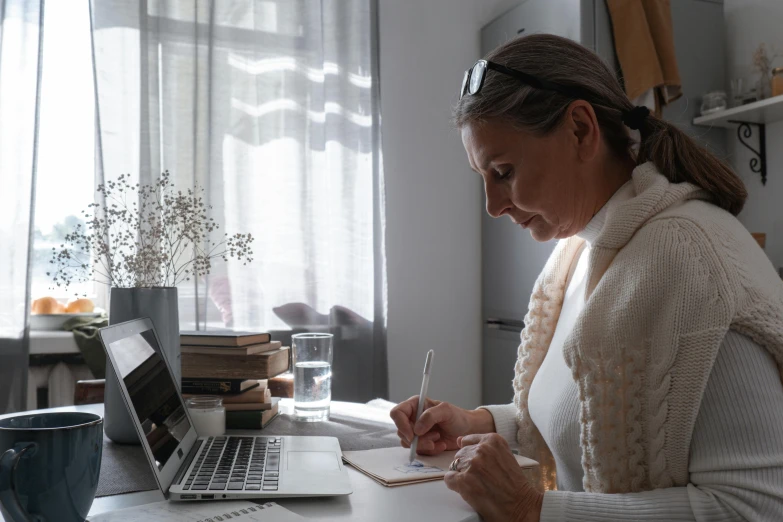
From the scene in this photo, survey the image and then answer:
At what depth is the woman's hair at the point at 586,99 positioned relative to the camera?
3.29 ft

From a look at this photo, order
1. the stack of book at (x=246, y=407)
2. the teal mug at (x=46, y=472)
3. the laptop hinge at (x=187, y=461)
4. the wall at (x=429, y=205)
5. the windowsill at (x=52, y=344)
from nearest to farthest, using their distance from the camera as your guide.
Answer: the teal mug at (x=46, y=472), the laptop hinge at (x=187, y=461), the stack of book at (x=246, y=407), the windowsill at (x=52, y=344), the wall at (x=429, y=205)

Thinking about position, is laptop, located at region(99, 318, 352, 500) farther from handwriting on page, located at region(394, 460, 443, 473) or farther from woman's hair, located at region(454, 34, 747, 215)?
woman's hair, located at region(454, 34, 747, 215)

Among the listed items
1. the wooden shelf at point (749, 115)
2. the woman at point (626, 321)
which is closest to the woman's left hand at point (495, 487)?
the woman at point (626, 321)

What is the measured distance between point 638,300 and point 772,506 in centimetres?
27

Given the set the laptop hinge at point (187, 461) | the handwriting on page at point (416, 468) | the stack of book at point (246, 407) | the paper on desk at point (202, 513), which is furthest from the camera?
the stack of book at point (246, 407)

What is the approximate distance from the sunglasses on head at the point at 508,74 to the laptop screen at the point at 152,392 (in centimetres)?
64

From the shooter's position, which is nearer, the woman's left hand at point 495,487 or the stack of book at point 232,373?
the woman's left hand at point 495,487

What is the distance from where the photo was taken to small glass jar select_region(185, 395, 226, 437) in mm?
1100

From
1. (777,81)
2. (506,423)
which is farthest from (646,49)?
(506,423)

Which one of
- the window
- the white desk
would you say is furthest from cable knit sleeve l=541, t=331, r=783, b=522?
the window

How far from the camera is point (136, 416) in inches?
31.5

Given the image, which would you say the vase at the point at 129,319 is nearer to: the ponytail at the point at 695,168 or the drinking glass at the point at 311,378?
the drinking glass at the point at 311,378

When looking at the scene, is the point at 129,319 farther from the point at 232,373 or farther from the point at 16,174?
the point at 16,174

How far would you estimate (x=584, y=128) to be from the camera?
41.5 inches
